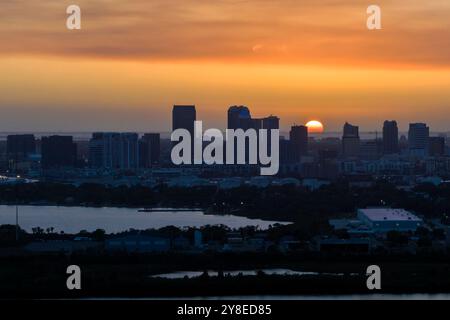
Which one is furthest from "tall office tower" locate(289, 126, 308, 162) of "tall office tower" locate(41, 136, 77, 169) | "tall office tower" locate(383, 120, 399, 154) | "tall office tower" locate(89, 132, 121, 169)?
"tall office tower" locate(41, 136, 77, 169)

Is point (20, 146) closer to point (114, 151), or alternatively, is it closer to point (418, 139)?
point (114, 151)

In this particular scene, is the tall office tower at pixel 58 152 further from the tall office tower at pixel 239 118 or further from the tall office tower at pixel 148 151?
the tall office tower at pixel 239 118

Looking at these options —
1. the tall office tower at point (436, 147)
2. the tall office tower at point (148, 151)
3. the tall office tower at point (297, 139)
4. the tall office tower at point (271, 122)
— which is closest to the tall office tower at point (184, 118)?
the tall office tower at point (271, 122)

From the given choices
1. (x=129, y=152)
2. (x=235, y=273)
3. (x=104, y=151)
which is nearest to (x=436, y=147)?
(x=129, y=152)

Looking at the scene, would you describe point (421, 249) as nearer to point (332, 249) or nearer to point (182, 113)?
Result: point (332, 249)

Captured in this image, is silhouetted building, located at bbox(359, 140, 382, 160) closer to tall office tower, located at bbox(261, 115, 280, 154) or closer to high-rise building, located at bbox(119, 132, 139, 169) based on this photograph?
high-rise building, located at bbox(119, 132, 139, 169)
